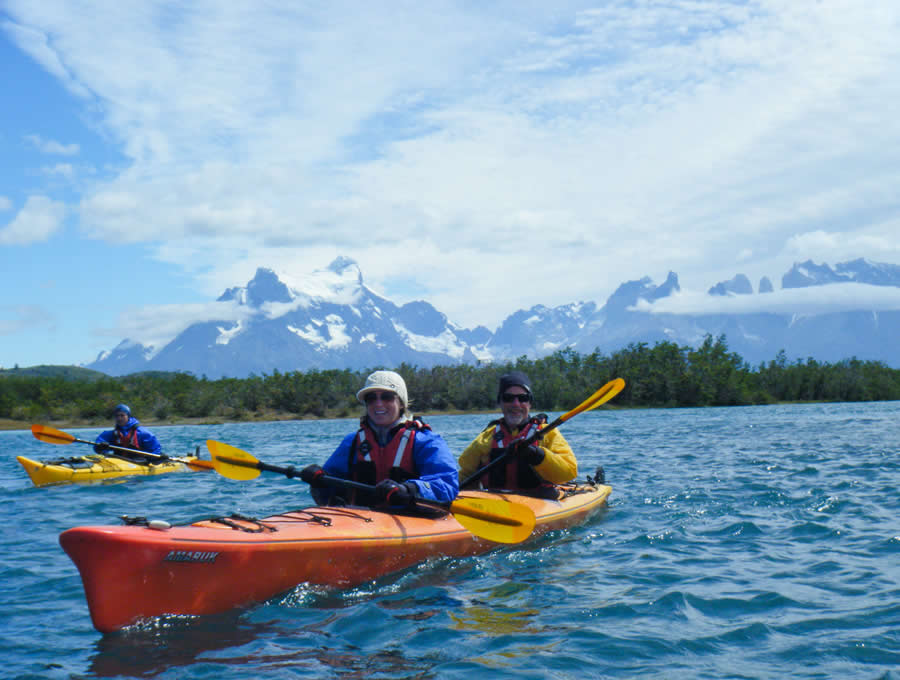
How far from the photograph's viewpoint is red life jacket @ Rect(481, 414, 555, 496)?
7.38m

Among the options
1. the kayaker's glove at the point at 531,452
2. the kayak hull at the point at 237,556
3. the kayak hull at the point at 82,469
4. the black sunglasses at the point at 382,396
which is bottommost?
the kayak hull at the point at 82,469

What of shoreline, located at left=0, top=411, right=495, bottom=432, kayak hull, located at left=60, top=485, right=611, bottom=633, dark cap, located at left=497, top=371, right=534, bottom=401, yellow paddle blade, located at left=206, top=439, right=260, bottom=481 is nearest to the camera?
kayak hull, located at left=60, top=485, right=611, bottom=633

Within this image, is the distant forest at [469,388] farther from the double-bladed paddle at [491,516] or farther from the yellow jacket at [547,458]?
the double-bladed paddle at [491,516]

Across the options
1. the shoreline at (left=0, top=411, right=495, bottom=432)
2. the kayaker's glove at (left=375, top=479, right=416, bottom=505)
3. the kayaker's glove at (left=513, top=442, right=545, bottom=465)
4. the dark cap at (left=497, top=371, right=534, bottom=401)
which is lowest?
the shoreline at (left=0, top=411, right=495, bottom=432)

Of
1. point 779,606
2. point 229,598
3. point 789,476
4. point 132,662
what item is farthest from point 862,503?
point 132,662

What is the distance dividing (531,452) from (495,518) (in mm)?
1498

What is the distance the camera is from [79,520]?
861 cm

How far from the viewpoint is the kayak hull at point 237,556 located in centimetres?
411

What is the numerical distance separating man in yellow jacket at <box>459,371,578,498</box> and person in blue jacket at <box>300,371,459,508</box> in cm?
111

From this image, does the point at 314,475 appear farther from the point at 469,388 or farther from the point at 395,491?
the point at 469,388

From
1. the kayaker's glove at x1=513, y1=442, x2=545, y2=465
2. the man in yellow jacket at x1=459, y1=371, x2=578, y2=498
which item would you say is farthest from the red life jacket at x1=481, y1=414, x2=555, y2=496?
the kayaker's glove at x1=513, y1=442, x2=545, y2=465

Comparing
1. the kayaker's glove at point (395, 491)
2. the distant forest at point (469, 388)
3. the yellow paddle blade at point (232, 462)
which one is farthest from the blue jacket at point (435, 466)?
the distant forest at point (469, 388)

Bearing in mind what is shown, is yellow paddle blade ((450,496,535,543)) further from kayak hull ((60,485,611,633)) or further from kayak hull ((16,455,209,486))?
kayak hull ((16,455,209,486))

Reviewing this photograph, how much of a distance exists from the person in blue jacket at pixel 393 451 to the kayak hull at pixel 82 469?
719 cm
